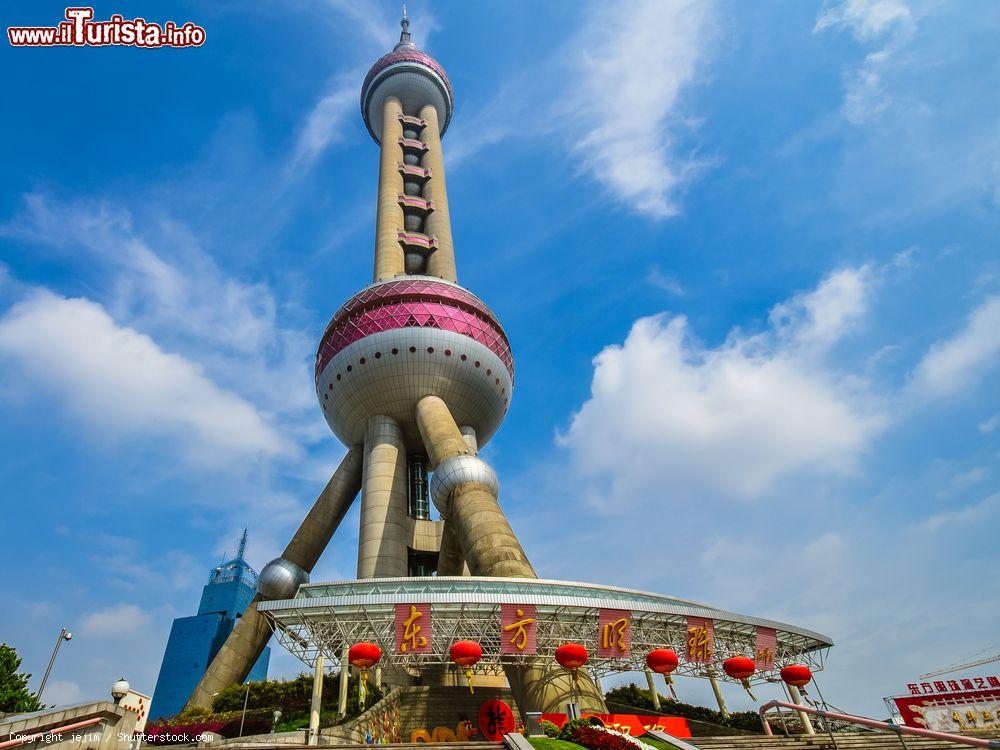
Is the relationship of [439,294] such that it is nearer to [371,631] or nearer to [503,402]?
[503,402]

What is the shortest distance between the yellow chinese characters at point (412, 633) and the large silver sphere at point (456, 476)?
1262 centimetres

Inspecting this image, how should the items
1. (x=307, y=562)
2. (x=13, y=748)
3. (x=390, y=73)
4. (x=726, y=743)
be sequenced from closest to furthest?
(x=13, y=748), (x=726, y=743), (x=307, y=562), (x=390, y=73)

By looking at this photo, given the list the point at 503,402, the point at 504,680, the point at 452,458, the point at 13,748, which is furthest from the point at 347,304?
the point at 13,748

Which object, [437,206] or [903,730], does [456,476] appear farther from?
[437,206]

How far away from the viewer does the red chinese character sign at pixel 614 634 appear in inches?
882

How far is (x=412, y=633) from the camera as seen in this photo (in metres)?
21.4

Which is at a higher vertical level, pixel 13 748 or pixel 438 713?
pixel 438 713

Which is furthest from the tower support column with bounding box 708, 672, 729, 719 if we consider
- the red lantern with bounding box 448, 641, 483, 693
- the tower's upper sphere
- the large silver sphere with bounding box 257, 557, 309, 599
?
the tower's upper sphere

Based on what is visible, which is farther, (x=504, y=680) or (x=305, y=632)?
(x=504, y=680)

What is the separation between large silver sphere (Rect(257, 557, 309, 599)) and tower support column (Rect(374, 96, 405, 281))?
23.4 meters

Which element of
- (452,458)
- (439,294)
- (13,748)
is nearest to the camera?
(13,748)

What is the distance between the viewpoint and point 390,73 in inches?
2746

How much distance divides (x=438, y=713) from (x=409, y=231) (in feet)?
144

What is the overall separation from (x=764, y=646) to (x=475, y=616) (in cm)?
1304
